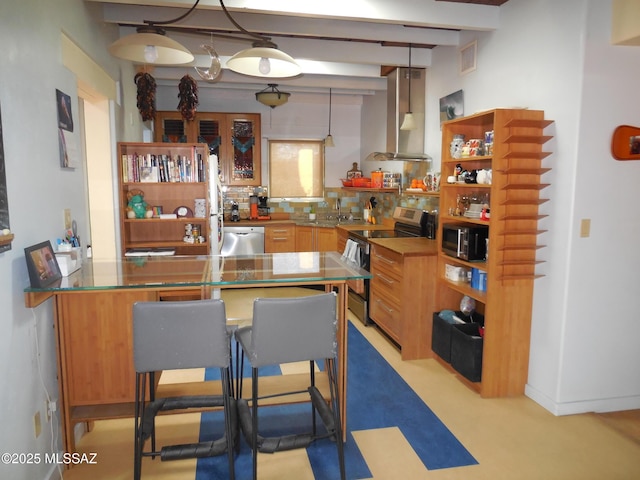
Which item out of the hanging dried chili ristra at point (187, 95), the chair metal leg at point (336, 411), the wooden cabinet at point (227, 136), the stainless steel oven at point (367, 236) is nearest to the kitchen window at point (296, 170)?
the wooden cabinet at point (227, 136)

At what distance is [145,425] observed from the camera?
7.76ft

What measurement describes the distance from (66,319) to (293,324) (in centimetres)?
135

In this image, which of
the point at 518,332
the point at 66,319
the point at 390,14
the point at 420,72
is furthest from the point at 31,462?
the point at 420,72

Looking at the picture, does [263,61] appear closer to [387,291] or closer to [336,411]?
[336,411]

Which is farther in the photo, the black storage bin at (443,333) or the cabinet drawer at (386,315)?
the cabinet drawer at (386,315)

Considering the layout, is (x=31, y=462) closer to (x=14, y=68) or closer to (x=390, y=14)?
(x=14, y=68)

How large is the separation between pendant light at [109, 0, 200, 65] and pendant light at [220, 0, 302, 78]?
25 cm

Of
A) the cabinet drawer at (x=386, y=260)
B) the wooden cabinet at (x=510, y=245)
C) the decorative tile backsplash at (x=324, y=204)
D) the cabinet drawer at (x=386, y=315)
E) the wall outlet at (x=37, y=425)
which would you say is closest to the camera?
the wall outlet at (x=37, y=425)

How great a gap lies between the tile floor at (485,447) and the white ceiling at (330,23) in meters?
2.36

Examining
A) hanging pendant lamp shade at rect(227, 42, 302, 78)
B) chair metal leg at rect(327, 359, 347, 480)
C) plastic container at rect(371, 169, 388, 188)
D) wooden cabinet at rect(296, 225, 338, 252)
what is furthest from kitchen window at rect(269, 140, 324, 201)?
chair metal leg at rect(327, 359, 347, 480)

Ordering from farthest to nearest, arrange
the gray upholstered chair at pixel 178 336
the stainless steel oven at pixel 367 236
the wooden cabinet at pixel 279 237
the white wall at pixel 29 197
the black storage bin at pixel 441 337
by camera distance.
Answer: the wooden cabinet at pixel 279 237 → the stainless steel oven at pixel 367 236 → the black storage bin at pixel 441 337 → the gray upholstered chair at pixel 178 336 → the white wall at pixel 29 197

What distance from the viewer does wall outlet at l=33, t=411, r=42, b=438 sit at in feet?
7.17

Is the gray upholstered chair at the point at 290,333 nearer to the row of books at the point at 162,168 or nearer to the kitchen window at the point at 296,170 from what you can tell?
the row of books at the point at 162,168

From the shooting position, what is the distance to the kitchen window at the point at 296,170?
689cm
